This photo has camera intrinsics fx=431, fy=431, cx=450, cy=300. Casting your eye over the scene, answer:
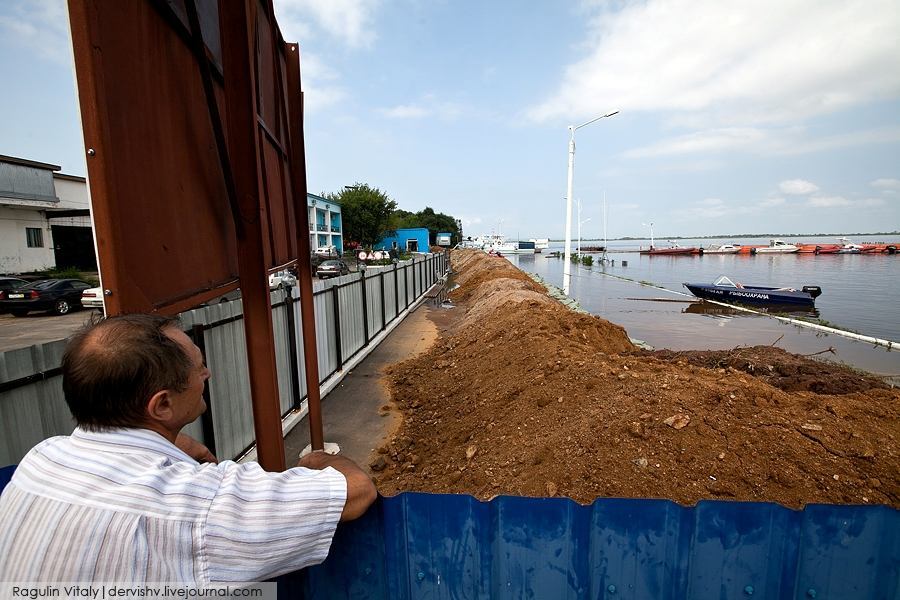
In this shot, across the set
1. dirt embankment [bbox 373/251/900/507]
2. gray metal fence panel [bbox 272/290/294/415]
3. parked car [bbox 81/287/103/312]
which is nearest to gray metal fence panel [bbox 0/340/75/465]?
parked car [bbox 81/287/103/312]

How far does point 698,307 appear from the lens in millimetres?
21312

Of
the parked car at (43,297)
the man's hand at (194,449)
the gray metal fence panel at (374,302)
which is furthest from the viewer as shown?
the parked car at (43,297)

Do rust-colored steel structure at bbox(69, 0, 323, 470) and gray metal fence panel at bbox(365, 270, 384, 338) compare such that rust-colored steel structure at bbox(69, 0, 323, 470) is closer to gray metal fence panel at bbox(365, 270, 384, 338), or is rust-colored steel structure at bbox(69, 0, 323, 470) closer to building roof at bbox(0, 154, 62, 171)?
gray metal fence panel at bbox(365, 270, 384, 338)

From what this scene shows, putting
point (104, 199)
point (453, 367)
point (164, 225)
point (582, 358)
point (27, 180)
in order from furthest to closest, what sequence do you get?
1. point (27, 180)
2. point (453, 367)
3. point (582, 358)
4. point (164, 225)
5. point (104, 199)

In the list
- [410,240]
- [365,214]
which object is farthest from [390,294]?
[410,240]

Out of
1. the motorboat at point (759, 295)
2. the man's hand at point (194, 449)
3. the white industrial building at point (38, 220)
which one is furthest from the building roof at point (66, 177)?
the motorboat at point (759, 295)

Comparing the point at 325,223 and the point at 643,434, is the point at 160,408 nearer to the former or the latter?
the point at 643,434

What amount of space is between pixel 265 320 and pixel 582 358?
5.00 metres

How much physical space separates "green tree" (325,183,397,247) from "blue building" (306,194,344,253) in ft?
3.68

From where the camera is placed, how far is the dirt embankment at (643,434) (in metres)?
3.37

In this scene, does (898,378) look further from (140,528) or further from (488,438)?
(140,528)

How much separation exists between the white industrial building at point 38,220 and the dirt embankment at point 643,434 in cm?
2482

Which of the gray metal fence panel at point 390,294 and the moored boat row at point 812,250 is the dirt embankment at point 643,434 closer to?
the gray metal fence panel at point 390,294

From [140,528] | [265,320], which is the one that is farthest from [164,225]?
[140,528]
